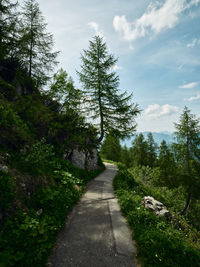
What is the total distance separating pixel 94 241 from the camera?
3.68 m

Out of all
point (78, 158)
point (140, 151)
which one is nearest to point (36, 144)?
point (78, 158)

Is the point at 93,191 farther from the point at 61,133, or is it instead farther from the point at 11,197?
the point at 61,133

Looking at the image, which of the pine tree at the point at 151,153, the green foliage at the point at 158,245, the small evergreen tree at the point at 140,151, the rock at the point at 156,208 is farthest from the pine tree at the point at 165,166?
the green foliage at the point at 158,245

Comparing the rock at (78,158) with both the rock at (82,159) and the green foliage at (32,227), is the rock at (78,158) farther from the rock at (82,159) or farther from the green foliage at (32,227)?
the green foliage at (32,227)

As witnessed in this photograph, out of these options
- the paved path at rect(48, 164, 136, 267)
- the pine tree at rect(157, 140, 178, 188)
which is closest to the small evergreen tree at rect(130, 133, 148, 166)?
the pine tree at rect(157, 140, 178, 188)

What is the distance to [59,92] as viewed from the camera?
1127 cm

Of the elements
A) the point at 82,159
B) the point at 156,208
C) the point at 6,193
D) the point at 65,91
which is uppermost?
the point at 65,91

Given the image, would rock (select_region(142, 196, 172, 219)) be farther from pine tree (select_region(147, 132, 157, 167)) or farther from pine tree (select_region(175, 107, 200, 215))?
pine tree (select_region(147, 132, 157, 167))

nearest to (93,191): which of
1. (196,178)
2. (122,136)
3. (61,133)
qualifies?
(61,133)

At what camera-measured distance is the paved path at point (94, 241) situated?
3068 millimetres

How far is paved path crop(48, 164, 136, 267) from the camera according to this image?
3.07m

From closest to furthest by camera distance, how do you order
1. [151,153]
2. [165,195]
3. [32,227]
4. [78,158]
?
[32,227] → [78,158] → [165,195] → [151,153]

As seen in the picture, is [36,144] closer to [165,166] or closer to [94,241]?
[94,241]

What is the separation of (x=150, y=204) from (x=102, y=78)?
1226cm
